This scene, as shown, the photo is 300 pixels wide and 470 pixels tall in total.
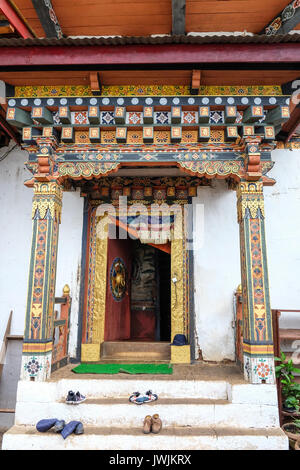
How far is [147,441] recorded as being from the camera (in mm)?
2902

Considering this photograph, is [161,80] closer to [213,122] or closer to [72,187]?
[213,122]

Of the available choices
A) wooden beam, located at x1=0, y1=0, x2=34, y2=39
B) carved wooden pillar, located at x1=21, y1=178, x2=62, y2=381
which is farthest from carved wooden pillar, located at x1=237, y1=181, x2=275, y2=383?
wooden beam, located at x1=0, y1=0, x2=34, y2=39

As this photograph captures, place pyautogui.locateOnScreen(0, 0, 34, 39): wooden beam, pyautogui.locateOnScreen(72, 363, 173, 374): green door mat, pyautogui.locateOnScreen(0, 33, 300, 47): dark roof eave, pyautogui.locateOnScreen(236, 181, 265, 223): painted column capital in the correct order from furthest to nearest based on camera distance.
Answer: pyautogui.locateOnScreen(72, 363, 173, 374): green door mat
pyautogui.locateOnScreen(236, 181, 265, 223): painted column capital
pyautogui.locateOnScreen(0, 33, 300, 47): dark roof eave
pyautogui.locateOnScreen(0, 0, 34, 39): wooden beam

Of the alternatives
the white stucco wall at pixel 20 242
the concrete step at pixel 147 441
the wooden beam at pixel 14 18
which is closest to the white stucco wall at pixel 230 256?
the concrete step at pixel 147 441

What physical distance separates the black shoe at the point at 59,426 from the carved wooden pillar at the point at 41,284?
497 millimetres

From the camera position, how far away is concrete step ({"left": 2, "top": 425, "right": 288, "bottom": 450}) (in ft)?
9.48

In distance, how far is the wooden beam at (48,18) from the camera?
315 cm

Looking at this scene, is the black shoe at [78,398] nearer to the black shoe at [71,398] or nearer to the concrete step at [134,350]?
the black shoe at [71,398]

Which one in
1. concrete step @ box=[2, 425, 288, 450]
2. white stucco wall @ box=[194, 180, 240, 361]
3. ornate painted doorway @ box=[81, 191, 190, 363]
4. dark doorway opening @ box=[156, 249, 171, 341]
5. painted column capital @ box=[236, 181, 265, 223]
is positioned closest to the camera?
concrete step @ box=[2, 425, 288, 450]

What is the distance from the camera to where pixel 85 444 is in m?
2.90

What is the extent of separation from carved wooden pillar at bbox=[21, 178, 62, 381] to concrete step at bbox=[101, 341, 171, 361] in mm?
1508

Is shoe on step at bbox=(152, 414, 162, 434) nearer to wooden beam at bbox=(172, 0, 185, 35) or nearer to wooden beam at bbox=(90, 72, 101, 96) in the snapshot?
wooden beam at bbox=(90, 72, 101, 96)

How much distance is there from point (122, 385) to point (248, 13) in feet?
13.0

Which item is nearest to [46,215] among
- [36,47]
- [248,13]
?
[36,47]
